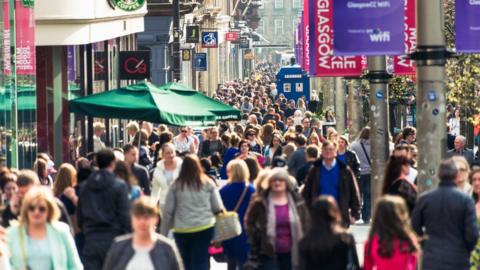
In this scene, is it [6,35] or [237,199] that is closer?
[237,199]

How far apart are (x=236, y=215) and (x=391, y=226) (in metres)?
4.42

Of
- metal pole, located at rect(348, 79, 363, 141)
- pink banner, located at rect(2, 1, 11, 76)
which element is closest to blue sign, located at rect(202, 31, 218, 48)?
metal pole, located at rect(348, 79, 363, 141)

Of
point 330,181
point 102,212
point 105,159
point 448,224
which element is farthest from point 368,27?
point 448,224

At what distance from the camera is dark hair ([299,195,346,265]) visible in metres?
10.9

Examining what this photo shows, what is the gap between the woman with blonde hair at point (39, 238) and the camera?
11.6 m

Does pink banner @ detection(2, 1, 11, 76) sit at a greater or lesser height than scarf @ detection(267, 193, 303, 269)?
greater

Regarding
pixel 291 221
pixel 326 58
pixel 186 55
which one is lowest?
pixel 291 221

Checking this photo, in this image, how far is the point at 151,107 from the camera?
21031 mm

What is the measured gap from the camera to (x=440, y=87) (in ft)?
50.8

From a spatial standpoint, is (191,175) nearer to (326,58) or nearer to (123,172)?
(123,172)

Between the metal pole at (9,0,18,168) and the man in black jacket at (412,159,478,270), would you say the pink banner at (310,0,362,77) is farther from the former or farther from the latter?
the man in black jacket at (412,159,478,270)

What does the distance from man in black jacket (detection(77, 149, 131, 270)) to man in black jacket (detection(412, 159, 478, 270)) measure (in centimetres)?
272

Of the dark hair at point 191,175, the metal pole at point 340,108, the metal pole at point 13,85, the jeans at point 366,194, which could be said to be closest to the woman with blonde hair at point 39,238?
the dark hair at point 191,175

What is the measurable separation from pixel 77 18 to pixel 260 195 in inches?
526
